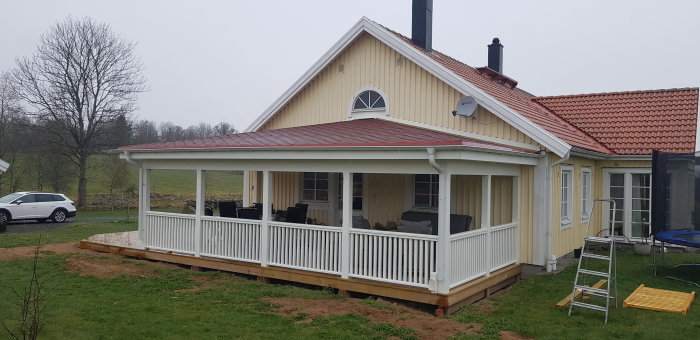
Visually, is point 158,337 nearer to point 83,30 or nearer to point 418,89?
point 418,89

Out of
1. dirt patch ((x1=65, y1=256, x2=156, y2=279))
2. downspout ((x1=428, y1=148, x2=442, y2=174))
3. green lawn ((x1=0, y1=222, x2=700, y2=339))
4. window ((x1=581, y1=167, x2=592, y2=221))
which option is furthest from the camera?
window ((x1=581, y1=167, x2=592, y2=221))

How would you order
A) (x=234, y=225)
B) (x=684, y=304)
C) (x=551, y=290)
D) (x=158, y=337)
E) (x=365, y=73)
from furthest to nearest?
(x=365, y=73) → (x=234, y=225) → (x=551, y=290) → (x=684, y=304) → (x=158, y=337)

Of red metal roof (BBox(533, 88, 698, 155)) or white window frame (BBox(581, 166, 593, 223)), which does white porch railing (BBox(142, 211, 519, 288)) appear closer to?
white window frame (BBox(581, 166, 593, 223))

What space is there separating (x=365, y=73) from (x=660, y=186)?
22.1 ft

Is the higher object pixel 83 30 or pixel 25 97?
pixel 83 30

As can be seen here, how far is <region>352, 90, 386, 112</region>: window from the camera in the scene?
12.4m

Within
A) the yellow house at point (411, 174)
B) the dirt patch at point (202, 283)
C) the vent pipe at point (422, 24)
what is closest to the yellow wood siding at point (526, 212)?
the yellow house at point (411, 174)

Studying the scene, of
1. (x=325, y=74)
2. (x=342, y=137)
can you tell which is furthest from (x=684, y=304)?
(x=325, y=74)

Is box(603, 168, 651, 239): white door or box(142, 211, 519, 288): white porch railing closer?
box(142, 211, 519, 288): white porch railing

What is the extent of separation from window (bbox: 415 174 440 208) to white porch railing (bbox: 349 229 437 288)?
296 cm

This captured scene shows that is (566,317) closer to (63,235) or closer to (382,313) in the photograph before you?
(382,313)

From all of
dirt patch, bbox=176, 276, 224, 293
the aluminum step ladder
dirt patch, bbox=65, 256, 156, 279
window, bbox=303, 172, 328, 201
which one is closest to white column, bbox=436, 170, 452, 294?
the aluminum step ladder

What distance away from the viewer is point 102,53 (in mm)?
29562

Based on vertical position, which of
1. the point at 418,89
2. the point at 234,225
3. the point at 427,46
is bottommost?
the point at 234,225
